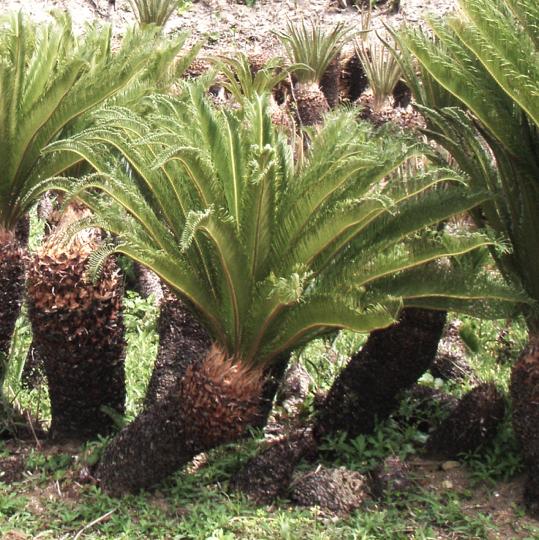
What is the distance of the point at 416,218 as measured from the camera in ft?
15.6

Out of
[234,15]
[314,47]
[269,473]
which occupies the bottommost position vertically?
[269,473]

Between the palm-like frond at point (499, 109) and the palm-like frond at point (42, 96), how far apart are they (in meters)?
2.19

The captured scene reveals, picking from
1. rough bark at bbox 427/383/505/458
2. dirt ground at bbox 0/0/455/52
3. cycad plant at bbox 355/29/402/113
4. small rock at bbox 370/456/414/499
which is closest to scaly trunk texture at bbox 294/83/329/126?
cycad plant at bbox 355/29/402/113

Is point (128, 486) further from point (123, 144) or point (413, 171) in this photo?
point (413, 171)

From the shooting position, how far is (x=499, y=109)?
15.6 feet

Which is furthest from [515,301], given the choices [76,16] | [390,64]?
[76,16]

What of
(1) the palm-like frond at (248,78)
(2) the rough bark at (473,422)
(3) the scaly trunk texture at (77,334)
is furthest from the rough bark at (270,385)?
(1) the palm-like frond at (248,78)

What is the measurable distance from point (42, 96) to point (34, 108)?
100 millimetres

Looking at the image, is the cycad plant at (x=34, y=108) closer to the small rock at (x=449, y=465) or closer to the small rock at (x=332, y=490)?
the small rock at (x=332, y=490)

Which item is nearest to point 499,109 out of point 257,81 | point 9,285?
point 9,285

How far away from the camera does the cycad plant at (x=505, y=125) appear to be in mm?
4449

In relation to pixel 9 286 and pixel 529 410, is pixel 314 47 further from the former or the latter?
pixel 529 410

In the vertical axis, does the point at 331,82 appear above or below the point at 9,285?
above

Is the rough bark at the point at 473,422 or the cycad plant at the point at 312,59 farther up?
the cycad plant at the point at 312,59
